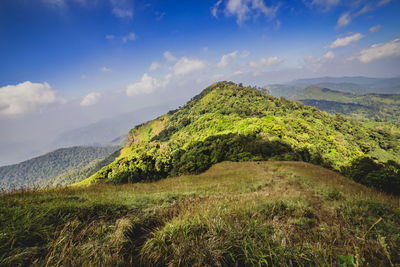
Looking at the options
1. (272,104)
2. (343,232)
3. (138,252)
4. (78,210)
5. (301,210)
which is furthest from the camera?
(272,104)

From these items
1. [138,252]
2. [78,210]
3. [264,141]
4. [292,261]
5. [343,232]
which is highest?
[78,210]

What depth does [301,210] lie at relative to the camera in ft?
12.9

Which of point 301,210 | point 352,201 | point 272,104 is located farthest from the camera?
point 272,104

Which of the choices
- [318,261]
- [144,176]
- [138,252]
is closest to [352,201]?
[318,261]

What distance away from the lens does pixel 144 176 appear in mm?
28391

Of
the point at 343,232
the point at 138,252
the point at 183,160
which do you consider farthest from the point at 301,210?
the point at 183,160

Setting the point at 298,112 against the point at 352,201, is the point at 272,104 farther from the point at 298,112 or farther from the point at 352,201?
the point at 352,201

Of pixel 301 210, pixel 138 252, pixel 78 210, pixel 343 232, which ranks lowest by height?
pixel 301 210

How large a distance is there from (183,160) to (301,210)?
25.1 m

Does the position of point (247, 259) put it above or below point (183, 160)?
above

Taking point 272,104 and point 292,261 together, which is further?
point 272,104

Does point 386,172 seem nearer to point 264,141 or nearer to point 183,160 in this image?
point 264,141

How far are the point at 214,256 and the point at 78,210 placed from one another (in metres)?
2.91

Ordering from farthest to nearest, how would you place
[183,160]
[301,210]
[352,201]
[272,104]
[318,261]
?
[272,104], [183,160], [352,201], [301,210], [318,261]
